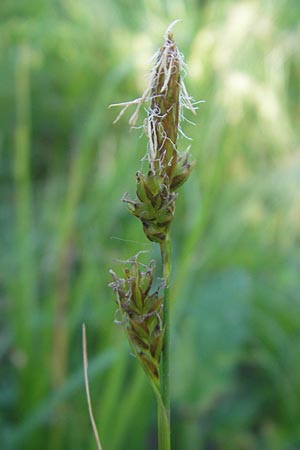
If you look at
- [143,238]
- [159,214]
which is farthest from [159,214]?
[143,238]

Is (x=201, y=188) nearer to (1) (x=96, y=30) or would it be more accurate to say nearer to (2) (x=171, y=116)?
(1) (x=96, y=30)

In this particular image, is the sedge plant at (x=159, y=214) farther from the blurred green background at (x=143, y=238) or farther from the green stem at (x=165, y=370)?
the blurred green background at (x=143, y=238)

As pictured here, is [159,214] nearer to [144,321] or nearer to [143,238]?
[144,321]

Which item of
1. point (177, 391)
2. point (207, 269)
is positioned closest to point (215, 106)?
point (207, 269)

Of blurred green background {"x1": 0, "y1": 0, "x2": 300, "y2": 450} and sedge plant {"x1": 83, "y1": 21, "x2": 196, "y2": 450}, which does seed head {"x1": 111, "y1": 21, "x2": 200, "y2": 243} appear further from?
blurred green background {"x1": 0, "y1": 0, "x2": 300, "y2": 450}

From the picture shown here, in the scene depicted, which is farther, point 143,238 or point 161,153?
point 143,238

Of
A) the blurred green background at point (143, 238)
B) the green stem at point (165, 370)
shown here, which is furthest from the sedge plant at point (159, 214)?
the blurred green background at point (143, 238)

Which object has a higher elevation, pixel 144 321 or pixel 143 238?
pixel 143 238
